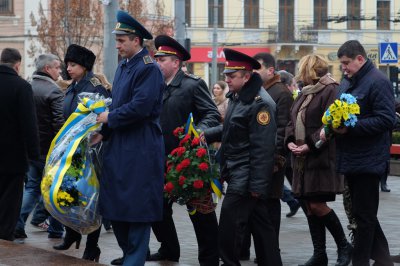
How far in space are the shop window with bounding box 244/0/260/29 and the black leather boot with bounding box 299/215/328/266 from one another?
52.3m

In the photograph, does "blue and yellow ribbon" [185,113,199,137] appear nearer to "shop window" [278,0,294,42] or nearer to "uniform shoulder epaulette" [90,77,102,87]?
"uniform shoulder epaulette" [90,77,102,87]

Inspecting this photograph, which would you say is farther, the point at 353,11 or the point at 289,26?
the point at 353,11

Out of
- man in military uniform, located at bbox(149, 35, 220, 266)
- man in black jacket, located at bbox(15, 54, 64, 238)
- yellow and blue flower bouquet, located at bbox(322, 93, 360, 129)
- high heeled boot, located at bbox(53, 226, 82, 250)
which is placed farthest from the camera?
man in black jacket, located at bbox(15, 54, 64, 238)

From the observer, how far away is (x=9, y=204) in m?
9.70

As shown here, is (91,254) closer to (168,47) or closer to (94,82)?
(94,82)

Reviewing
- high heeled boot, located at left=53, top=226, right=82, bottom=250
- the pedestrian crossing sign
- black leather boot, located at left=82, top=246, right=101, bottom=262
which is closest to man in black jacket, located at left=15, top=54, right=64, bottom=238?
high heeled boot, located at left=53, top=226, right=82, bottom=250

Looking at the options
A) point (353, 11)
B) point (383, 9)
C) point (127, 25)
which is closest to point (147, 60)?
point (127, 25)

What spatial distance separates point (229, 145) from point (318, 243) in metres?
1.74

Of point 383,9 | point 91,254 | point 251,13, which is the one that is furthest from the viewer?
point 383,9

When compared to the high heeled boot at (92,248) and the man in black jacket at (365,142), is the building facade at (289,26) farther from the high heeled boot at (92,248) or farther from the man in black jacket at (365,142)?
the man in black jacket at (365,142)

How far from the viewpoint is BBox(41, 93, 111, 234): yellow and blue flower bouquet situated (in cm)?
782


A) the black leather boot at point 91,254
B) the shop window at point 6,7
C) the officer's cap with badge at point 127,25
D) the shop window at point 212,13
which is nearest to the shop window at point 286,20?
the shop window at point 212,13

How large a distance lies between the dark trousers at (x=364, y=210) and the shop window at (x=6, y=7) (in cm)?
4046

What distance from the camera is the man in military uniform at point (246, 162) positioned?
786cm
